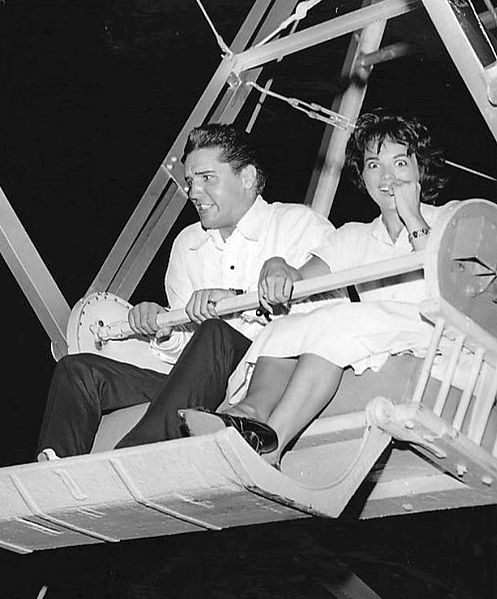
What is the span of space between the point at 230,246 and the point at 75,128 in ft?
5.79

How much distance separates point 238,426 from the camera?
2.00 m

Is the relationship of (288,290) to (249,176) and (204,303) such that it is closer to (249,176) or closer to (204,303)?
(204,303)

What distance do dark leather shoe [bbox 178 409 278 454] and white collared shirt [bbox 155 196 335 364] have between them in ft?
1.67

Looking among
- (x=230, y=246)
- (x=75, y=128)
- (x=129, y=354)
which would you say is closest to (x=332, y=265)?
(x=230, y=246)

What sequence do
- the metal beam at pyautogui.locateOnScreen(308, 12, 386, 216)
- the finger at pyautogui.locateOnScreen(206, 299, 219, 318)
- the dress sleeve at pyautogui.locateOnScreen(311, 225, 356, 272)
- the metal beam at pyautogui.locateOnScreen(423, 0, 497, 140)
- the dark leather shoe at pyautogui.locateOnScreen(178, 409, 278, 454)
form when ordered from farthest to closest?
the metal beam at pyautogui.locateOnScreen(308, 12, 386, 216) → the dress sleeve at pyautogui.locateOnScreen(311, 225, 356, 272) → the finger at pyautogui.locateOnScreen(206, 299, 219, 318) → the metal beam at pyautogui.locateOnScreen(423, 0, 497, 140) → the dark leather shoe at pyautogui.locateOnScreen(178, 409, 278, 454)

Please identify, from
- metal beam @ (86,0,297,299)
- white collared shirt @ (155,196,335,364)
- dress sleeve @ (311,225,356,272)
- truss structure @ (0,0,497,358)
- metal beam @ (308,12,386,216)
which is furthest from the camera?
metal beam @ (308,12,386,216)

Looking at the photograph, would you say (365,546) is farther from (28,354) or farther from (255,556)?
(28,354)

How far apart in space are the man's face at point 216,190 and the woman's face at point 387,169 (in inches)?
11.7

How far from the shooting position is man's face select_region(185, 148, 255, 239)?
2580mm

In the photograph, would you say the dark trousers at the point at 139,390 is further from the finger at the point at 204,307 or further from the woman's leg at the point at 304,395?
the woman's leg at the point at 304,395

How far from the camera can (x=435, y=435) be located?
6.75ft

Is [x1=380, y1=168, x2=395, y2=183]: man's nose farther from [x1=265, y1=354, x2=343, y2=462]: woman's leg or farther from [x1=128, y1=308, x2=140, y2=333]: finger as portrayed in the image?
[x1=128, y1=308, x2=140, y2=333]: finger

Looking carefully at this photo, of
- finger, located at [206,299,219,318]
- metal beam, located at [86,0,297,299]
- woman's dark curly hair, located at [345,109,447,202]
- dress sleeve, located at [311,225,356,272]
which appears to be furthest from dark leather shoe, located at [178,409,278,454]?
metal beam, located at [86,0,297,299]

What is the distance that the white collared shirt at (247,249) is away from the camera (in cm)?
255
